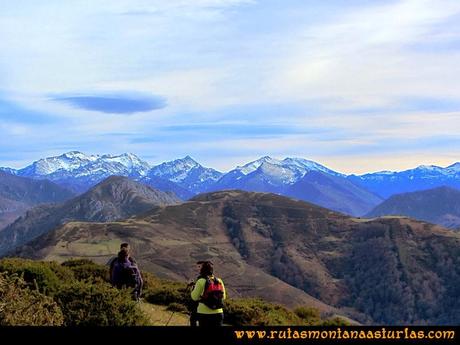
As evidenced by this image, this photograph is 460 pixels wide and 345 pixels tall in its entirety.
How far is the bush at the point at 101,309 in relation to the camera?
554 inches

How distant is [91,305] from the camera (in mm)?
14562

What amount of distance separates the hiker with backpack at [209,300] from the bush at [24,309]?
12.3ft

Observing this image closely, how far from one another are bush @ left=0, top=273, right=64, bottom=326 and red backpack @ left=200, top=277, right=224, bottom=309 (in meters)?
3.91

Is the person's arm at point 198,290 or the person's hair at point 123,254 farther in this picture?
the person's hair at point 123,254

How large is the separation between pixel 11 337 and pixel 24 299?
4.40m

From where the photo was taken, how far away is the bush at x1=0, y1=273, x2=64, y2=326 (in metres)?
11.9

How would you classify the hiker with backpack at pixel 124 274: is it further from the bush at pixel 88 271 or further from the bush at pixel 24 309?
the bush at pixel 88 271

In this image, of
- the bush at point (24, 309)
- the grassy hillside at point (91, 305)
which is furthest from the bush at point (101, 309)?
the bush at point (24, 309)

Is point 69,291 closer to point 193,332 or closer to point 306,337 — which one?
point 193,332

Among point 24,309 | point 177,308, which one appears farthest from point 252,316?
point 24,309

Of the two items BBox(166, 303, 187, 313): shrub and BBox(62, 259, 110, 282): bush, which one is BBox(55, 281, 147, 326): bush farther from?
BBox(62, 259, 110, 282): bush

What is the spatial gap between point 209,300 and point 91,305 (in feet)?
14.8

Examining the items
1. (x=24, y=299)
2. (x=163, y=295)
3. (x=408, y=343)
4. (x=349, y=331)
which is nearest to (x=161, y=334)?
(x=349, y=331)

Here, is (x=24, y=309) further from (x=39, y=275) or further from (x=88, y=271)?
(x=88, y=271)
